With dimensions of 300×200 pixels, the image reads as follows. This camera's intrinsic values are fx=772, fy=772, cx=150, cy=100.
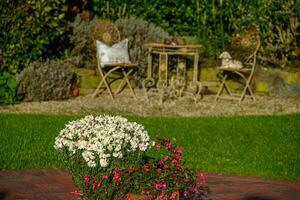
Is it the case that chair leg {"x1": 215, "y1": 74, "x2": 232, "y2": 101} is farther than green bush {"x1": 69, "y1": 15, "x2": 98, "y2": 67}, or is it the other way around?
green bush {"x1": 69, "y1": 15, "x2": 98, "y2": 67}

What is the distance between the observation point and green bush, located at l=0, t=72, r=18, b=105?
10.8m

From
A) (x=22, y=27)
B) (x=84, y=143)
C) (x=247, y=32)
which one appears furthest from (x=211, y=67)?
(x=84, y=143)

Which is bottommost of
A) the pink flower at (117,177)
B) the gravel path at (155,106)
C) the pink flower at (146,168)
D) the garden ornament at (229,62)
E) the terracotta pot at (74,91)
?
the gravel path at (155,106)

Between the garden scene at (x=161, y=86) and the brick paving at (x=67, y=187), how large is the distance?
10 mm

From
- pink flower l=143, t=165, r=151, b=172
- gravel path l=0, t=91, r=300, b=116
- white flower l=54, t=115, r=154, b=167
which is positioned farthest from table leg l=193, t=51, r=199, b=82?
pink flower l=143, t=165, r=151, b=172

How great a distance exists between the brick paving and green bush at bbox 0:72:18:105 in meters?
3.88

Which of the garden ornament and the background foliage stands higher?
the background foliage

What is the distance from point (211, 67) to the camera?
12.4m

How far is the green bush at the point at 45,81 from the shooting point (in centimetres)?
1097

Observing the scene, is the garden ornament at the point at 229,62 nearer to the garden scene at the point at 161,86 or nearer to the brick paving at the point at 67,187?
the garden scene at the point at 161,86

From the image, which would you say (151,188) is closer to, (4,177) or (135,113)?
(4,177)

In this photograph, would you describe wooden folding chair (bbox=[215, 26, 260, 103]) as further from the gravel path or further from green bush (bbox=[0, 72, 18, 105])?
green bush (bbox=[0, 72, 18, 105])

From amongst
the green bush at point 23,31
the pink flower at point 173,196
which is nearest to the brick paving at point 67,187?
the pink flower at point 173,196

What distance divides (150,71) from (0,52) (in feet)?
7.50
